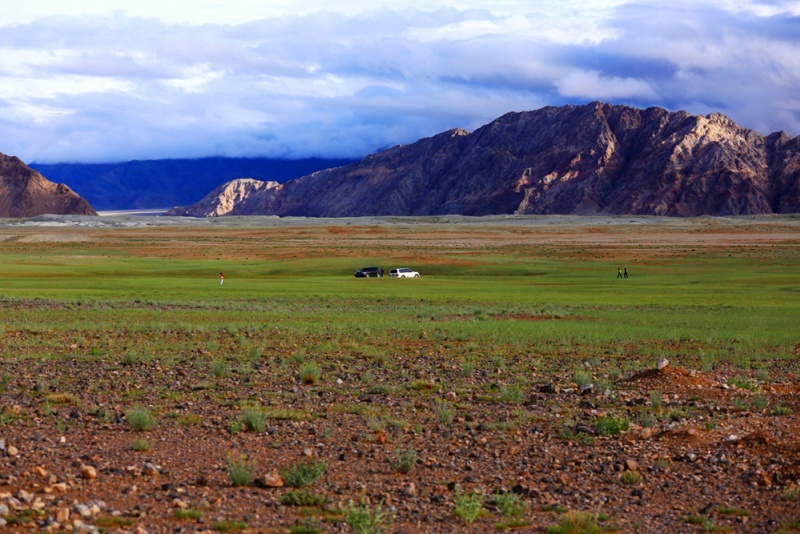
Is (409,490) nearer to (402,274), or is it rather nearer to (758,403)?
(758,403)

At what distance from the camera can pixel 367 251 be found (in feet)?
335

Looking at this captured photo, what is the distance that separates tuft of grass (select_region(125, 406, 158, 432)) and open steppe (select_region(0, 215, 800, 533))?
0.18 ft

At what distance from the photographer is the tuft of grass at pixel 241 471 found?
37.7 ft

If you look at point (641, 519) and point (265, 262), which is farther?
point (265, 262)

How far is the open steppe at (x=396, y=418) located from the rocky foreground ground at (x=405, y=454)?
0.05m

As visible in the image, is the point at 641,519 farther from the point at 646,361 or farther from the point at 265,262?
the point at 265,262

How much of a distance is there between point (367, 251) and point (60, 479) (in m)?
91.0

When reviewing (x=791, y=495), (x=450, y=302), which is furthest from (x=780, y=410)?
(x=450, y=302)

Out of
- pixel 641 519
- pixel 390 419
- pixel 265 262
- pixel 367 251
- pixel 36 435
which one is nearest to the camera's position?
pixel 641 519

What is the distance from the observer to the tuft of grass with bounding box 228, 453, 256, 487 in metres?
11.5

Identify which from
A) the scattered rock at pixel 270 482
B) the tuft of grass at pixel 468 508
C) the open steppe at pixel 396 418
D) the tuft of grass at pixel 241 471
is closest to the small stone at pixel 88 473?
the open steppe at pixel 396 418

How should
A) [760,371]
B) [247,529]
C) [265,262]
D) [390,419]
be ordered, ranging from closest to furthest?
[247,529], [390,419], [760,371], [265,262]

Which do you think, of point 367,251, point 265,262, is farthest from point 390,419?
point 367,251

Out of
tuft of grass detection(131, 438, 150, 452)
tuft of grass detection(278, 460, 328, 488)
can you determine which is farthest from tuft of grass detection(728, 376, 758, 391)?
tuft of grass detection(131, 438, 150, 452)
